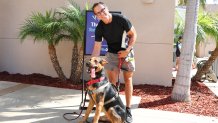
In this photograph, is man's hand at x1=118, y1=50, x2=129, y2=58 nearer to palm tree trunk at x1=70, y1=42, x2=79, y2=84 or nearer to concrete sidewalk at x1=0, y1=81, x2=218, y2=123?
concrete sidewalk at x1=0, y1=81, x2=218, y2=123

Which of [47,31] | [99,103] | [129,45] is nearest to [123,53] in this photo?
[129,45]

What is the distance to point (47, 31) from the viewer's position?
301 inches

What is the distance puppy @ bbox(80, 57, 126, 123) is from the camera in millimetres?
4480

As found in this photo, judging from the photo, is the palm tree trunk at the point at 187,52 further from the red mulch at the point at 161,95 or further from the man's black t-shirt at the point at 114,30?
the man's black t-shirt at the point at 114,30

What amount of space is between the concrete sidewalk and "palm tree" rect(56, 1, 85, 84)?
0.96 meters

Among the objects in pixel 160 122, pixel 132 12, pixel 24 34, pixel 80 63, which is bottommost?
pixel 160 122

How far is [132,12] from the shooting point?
8.30 meters

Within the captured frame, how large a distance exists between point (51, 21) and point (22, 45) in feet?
5.93

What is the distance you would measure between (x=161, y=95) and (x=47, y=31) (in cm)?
311

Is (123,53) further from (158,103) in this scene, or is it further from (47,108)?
(158,103)

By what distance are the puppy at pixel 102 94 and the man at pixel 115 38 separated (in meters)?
0.44

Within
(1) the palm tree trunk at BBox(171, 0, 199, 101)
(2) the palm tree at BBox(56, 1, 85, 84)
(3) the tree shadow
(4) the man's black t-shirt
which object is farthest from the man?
(2) the palm tree at BBox(56, 1, 85, 84)

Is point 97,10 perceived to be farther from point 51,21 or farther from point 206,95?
point 206,95

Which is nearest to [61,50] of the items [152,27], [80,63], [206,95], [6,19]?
[80,63]
